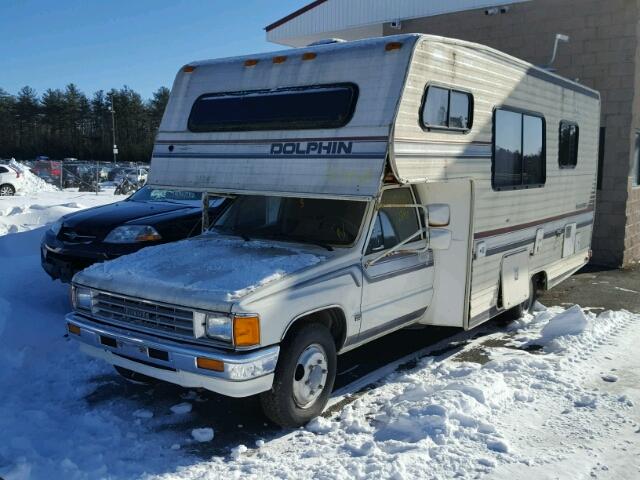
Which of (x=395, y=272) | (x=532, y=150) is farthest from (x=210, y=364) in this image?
(x=532, y=150)

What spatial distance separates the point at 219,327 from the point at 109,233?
12.3 ft

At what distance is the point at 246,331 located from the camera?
403 centimetres

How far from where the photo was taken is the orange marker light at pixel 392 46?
4.88 m

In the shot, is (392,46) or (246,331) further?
(392,46)

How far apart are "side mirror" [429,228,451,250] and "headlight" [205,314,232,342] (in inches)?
83.6

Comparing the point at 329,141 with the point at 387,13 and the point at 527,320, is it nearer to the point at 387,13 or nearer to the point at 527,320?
the point at 527,320

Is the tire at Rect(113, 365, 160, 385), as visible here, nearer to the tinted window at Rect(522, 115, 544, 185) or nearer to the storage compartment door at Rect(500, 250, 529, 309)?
the storage compartment door at Rect(500, 250, 529, 309)

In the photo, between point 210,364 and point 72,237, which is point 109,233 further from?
point 210,364

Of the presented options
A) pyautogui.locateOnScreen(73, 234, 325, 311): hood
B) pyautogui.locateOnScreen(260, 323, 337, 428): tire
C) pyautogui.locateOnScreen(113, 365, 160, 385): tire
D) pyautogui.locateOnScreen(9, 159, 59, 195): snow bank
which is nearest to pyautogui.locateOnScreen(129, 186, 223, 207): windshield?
pyautogui.locateOnScreen(73, 234, 325, 311): hood

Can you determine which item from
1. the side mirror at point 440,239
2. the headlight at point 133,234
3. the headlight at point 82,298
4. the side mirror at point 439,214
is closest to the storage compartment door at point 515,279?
the side mirror at point 440,239

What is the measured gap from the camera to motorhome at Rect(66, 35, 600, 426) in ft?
14.0

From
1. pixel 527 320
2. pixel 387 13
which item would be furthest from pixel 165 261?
pixel 387 13

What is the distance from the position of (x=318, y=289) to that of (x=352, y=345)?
0.73 meters

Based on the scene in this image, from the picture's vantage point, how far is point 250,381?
405cm
